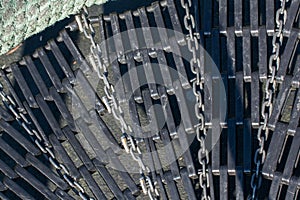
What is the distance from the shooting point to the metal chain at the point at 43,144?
333 centimetres

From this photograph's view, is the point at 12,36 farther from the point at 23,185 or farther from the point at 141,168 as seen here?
the point at 141,168

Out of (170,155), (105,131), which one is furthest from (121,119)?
(170,155)

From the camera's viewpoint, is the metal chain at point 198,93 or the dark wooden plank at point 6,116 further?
the dark wooden plank at point 6,116

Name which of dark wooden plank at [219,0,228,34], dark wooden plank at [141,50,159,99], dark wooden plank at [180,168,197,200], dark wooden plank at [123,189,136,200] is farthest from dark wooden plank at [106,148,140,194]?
dark wooden plank at [219,0,228,34]

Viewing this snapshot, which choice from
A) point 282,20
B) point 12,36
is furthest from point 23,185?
point 282,20

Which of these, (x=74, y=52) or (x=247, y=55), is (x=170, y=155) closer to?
(x=247, y=55)

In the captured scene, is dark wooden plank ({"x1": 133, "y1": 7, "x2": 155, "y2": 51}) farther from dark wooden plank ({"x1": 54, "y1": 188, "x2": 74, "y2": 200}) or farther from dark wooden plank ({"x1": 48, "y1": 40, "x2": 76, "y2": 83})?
dark wooden plank ({"x1": 54, "y1": 188, "x2": 74, "y2": 200})

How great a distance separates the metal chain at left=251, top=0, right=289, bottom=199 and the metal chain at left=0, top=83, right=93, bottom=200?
2.61 feet

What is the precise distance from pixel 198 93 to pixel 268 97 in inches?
12.5

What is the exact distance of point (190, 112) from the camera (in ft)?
11.0

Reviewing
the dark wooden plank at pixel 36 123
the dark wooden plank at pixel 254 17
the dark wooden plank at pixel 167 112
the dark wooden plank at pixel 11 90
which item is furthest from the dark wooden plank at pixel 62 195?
the dark wooden plank at pixel 254 17

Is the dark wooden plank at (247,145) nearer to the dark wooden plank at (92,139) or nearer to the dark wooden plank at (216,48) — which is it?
the dark wooden plank at (216,48)

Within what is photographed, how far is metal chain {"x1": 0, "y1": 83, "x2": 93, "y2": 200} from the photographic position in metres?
3.33

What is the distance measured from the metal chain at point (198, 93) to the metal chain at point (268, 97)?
21 cm
